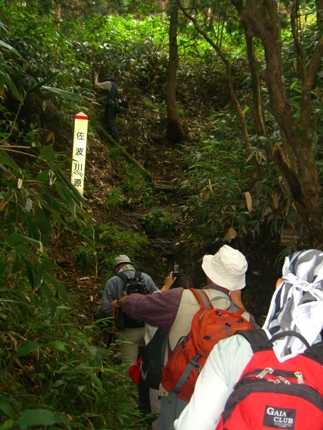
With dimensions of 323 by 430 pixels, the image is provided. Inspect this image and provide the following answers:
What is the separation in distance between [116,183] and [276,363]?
8401mm

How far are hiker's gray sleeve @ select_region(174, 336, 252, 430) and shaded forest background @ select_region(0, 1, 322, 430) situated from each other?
637 millimetres

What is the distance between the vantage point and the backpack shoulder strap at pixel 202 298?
3.52 m

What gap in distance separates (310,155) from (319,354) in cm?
309

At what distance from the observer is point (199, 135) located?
1295cm

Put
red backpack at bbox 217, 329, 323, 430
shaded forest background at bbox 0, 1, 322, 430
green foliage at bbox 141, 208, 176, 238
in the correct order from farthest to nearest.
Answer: green foliage at bbox 141, 208, 176, 238 → shaded forest background at bbox 0, 1, 322, 430 → red backpack at bbox 217, 329, 323, 430

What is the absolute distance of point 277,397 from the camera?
196cm

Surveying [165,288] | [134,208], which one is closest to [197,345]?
[165,288]

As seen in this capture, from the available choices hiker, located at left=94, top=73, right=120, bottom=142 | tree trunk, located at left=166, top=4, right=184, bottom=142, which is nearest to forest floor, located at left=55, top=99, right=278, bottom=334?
tree trunk, located at left=166, top=4, right=184, bottom=142

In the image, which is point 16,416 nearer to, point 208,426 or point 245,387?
point 208,426

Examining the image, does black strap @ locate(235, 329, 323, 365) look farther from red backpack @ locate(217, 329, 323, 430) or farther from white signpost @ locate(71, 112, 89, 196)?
white signpost @ locate(71, 112, 89, 196)

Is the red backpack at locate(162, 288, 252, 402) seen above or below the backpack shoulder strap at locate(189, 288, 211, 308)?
below

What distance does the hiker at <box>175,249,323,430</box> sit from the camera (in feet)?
6.44

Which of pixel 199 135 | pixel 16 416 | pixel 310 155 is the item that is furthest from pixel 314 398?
pixel 199 135

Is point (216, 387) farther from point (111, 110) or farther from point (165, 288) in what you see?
point (111, 110)
